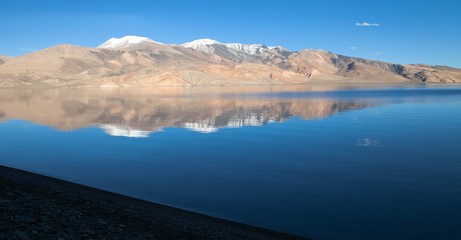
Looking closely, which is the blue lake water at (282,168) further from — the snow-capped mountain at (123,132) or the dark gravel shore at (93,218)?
the dark gravel shore at (93,218)

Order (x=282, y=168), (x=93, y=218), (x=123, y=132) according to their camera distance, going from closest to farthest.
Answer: (x=93, y=218) < (x=282, y=168) < (x=123, y=132)

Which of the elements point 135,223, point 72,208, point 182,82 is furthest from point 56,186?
point 182,82

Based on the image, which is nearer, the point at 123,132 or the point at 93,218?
the point at 93,218

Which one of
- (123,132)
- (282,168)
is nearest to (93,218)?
(282,168)

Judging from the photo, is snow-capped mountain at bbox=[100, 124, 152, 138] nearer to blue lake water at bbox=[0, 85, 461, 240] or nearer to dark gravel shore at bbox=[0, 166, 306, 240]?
blue lake water at bbox=[0, 85, 461, 240]

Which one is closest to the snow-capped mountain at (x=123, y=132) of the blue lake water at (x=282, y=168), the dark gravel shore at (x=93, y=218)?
the blue lake water at (x=282, y=168)

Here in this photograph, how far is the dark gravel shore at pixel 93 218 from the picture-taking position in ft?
23.8

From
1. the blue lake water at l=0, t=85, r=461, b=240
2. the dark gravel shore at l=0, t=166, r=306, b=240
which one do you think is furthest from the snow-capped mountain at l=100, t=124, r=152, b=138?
the dark gravel shore at l=0, t=166, r=306, b=240

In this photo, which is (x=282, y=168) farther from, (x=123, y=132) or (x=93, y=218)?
(x=123, y=132)

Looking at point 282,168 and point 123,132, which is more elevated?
point 123,132

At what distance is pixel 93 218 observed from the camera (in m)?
8.45

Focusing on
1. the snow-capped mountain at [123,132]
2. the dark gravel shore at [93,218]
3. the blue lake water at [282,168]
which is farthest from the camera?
the snow-capped mountain at [123,132]

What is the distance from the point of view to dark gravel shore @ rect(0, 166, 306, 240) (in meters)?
7.25

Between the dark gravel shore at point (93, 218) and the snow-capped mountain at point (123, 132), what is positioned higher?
the snow-capped mountain at point (123, 132)
